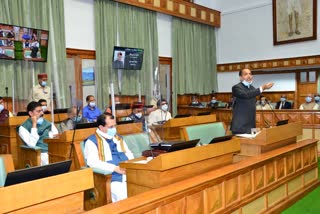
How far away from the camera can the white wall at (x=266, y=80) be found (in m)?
10.7

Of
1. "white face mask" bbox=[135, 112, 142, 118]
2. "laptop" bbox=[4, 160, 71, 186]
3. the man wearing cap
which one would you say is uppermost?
the man wearing cap

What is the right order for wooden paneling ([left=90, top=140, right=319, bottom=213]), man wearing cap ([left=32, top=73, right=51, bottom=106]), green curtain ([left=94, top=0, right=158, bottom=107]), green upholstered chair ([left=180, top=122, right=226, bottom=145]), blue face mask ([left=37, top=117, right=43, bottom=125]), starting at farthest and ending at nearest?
1. green curtain ([left=94, top=0, right=158, bottom=107])
2. man wearing cap ([left=32, top=73, right=51, bottom=106])
3. blue face mask ([left=37, top=117, right=43, bottom=125])
4. green upholstered chair ([left=180, top=122, right=226, bottom=145])
5. wooden paneling ([left=90, top=140, right=319, bottom=213])

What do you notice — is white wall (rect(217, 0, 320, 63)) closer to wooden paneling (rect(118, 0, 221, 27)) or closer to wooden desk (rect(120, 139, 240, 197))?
wooden paneling (rect(118, 0, 221, 27))

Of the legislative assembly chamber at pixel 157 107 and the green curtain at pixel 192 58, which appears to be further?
the green curtain at pixel 192 58

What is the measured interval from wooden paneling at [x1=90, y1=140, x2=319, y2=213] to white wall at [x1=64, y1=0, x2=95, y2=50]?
5.69 m

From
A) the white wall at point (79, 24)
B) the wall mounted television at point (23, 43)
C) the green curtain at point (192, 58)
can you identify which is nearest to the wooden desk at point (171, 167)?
the wall mounted television at point (23, 43)

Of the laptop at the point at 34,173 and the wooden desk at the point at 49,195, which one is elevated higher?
the laptop at the point at 34,173

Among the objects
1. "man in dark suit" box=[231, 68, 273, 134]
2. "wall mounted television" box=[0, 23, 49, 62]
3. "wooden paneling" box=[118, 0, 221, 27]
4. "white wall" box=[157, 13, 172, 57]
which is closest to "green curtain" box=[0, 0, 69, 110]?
"wall mounted television" box=[0, 23, 49, 62]

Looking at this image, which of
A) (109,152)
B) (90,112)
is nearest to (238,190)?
(109,152)

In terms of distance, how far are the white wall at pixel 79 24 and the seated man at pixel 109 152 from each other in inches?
197

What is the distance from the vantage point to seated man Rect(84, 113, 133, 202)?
9.81 feet

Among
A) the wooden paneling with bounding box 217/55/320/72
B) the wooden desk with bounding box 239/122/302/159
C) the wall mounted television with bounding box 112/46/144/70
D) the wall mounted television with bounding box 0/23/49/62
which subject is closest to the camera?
the wooden desk with bounding box 239/122/302/159

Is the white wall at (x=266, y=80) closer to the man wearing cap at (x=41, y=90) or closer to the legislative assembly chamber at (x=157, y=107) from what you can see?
the legislative assembly chamber at (x=157, y=107)

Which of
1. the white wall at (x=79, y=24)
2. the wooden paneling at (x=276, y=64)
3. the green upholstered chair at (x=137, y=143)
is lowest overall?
the green upholstered chair at (x=137, y=143)
